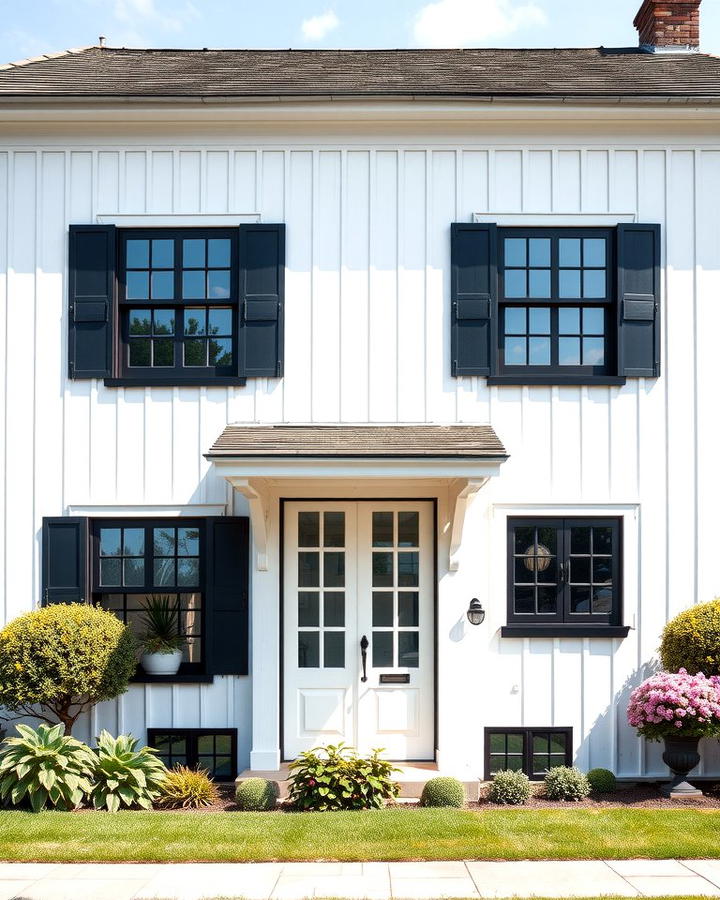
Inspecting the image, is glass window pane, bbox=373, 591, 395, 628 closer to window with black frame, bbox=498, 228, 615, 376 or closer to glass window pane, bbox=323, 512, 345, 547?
glass window pane, bbox=323, 512, 345, 547

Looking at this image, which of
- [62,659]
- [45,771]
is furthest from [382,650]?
[45,771]

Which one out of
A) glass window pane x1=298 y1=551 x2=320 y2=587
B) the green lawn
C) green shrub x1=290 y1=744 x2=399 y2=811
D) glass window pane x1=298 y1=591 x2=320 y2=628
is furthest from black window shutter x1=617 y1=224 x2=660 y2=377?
green shrub x1=290 y1=744 x2=399 y2=811

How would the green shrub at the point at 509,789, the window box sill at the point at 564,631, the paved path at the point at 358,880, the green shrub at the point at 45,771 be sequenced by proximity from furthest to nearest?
the window box sill at the point at 564,631
the green shrub at the point at 509,789
the green shrub at the point at 45,771
the paved path at the point at 358,880

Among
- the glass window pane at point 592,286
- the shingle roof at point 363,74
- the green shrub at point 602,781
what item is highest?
the shingle roof at point 363,74

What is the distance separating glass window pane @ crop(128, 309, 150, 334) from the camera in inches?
345

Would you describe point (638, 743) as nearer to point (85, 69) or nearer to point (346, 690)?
point (346, 690)

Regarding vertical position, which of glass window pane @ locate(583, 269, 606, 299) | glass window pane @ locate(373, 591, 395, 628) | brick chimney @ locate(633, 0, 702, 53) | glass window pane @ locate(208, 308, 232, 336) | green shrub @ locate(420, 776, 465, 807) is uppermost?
brick chimney @ locate(633, 0, 702, 53)

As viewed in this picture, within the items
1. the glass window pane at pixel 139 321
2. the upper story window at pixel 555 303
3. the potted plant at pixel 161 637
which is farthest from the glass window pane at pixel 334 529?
the glass window pane at pixel 139 321

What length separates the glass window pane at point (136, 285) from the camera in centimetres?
871

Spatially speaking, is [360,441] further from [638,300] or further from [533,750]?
[533,750]

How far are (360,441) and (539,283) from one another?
267 centimetres

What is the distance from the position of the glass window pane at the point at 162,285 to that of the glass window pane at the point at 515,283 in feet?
11.8

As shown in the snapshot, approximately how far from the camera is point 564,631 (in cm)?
830

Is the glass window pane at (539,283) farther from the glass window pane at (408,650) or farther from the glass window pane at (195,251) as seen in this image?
the glass window pane at (408,650)
